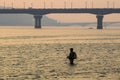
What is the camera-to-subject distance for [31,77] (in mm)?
46812

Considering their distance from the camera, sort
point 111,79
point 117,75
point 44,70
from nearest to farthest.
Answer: point 111,79
point 117,75
point 44,70

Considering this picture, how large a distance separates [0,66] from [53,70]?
25.6ft

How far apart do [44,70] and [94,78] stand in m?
8.49

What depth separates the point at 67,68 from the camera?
55719 mm

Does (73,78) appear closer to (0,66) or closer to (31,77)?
(31,77)

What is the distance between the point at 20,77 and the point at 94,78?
701 cm

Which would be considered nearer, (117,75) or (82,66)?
(117,75)

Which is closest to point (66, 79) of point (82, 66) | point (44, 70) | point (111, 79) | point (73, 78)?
point (73, 78)

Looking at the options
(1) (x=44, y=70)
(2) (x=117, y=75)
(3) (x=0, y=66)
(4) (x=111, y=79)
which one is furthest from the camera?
(3) (x=0, y=66)

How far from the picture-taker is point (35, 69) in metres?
54.1

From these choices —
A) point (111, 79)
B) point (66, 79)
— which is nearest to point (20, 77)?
point (66, 79)

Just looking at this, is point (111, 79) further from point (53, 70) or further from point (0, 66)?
point (0, 66)

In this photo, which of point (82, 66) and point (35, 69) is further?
point (82, 66)

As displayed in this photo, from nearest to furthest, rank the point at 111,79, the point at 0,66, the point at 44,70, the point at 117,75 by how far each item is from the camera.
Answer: the point at 111,79, the point at 117,75, the point at 44,70, the point at 0,66
